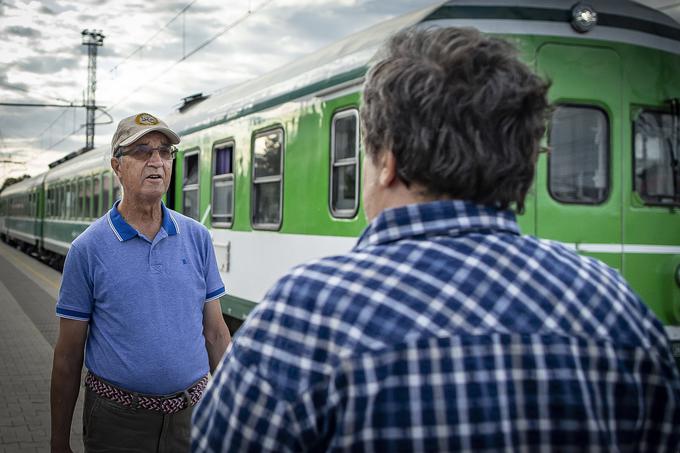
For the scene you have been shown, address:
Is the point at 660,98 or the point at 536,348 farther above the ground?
the point at 660,98

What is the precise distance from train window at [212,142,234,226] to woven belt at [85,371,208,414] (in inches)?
244

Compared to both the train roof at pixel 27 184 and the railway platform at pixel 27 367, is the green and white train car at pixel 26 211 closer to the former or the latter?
the train roof at pixel 27 184

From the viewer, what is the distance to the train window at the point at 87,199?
60.4 ft

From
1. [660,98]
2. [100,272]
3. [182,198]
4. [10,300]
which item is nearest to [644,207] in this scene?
[660,98]

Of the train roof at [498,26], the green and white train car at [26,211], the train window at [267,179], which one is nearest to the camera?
the train roof at [498,26]

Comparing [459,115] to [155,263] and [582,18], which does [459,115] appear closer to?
[155,263]

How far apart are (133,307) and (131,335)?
91 millimetres

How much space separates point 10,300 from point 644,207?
1218 centimetres

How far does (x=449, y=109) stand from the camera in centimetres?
130

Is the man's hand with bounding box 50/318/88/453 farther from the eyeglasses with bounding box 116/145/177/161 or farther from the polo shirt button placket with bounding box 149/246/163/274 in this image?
the eyeglasses with bounding box 116/145/177/161

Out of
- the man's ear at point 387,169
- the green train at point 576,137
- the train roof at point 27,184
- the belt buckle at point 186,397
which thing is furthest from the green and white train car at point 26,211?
the man's ear at point 387,169

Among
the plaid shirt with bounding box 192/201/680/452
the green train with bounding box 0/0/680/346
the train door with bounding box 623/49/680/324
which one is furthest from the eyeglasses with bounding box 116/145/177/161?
the train door with bounding box 623/49/680/324

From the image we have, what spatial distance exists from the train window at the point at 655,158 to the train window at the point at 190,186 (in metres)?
5.49

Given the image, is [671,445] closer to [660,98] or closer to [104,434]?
[104,434]
